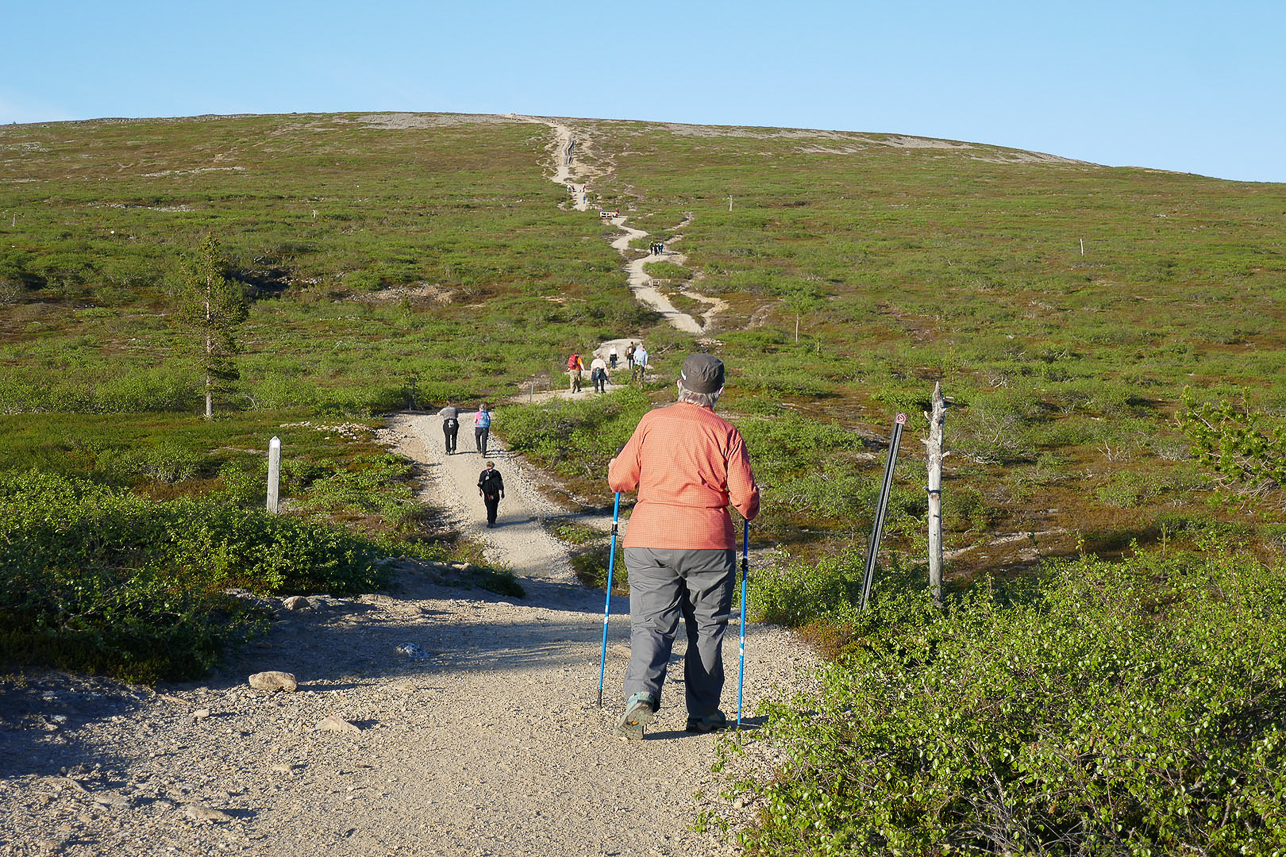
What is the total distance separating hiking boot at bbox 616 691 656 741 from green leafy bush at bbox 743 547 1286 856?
0.84 meters

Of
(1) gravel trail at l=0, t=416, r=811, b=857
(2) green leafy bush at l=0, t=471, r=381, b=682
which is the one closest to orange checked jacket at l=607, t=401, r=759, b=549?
(1) gravel trail at l=0, t=416, r=811, b=857

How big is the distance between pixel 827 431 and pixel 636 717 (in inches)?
756

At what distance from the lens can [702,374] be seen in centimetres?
489

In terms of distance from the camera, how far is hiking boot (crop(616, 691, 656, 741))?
4891mm

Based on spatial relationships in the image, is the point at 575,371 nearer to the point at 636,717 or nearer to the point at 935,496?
the point at 935,496

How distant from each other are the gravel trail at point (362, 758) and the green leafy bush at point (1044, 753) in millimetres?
694

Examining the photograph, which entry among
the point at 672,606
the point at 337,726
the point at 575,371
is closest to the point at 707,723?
the point at 672,606

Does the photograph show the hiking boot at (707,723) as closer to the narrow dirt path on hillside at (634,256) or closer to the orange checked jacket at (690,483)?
the orange checked jacket at (690,483)

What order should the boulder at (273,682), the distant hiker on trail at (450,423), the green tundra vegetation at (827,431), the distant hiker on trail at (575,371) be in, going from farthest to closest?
the distant hiker on trail at (575,371)
the distant hiker on trail at (450,423)
the boulder at (273,682)
the green tundra vegetation at (827,431)

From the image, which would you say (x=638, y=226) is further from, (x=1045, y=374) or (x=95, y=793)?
(x=95, y=793)

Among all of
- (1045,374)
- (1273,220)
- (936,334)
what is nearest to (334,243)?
(936,334)

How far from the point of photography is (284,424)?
2559 centimetres

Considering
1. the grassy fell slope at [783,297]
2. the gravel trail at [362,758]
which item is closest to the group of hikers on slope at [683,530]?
the gravel trail at [362,758]

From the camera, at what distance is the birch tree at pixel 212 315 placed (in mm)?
29281
